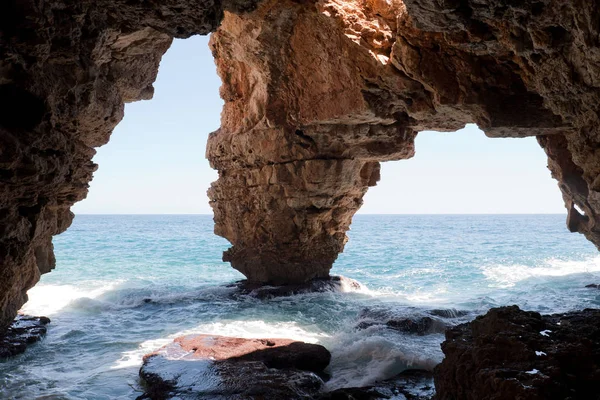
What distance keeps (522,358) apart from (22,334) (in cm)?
1012

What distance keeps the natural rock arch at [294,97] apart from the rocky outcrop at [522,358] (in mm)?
2047

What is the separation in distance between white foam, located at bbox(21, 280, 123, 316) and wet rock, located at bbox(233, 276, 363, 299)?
5.26 meters

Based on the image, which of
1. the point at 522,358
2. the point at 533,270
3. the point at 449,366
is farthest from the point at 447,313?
the point at 533,270

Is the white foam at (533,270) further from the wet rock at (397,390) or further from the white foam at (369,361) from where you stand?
the wet rock at (397,390)

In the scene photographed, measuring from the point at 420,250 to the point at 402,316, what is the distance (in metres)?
22.7

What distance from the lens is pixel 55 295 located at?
16375 mm

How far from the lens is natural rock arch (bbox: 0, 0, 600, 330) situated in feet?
15.0

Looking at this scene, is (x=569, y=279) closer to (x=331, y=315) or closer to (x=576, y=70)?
(x=331, y=315)

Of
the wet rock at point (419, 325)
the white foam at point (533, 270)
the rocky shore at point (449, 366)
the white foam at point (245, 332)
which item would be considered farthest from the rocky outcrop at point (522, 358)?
the white foam at point (533, 270)

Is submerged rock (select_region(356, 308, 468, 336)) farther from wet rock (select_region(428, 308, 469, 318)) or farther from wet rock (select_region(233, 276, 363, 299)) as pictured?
wet rock (select_region(233, 276, 363, 299))

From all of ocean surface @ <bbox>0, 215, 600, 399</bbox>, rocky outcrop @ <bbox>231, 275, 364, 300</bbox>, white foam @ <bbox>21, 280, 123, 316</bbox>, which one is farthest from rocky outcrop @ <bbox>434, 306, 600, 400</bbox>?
white foam @ <bbox>21, 280, 123, 316</bbox>

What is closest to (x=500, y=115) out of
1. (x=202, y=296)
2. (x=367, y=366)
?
(x=367, y=366)

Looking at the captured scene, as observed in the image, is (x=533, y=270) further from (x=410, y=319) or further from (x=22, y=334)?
(x=22, y=334)

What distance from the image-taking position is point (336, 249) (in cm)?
1588
